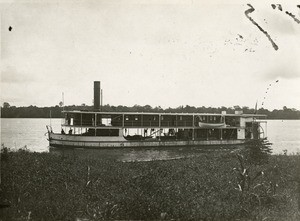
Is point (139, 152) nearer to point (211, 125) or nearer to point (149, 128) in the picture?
point (149, 128)

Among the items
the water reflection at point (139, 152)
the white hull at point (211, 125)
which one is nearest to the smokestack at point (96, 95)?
the water reflection at point (139, 152)

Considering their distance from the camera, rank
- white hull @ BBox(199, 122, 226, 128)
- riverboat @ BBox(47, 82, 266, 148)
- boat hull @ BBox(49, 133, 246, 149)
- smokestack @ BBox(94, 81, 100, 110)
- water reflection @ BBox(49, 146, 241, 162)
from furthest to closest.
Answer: white hull @ BBox(199, 122, 226, 128) → smokestack @ BBox(94, 81, 100, 110) → riverboat @ BBox(47, 82, 266, 148) → boat hull @ BBox(49, 133, 246, 149) → water reflection @ BBox(49, 146, 241, 162)

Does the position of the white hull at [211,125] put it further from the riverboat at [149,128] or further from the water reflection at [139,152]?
the water reflection at [139,152]

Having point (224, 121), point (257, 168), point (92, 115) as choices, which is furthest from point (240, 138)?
point (257, 168)

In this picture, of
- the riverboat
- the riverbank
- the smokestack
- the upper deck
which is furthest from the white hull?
the riverbank

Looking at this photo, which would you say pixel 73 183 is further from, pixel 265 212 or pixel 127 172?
pixel 265 212

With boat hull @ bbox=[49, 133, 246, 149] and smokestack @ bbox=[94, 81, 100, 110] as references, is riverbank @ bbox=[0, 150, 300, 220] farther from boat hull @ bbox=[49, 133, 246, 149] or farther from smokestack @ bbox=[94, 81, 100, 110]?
smokestack @ bbox=[94, 81, 100, 110]

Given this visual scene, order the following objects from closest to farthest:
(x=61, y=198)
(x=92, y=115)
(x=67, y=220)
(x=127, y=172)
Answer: (x=67, y=220), (x=61, y=198), (x=127, y=172), (x=92, y=115)

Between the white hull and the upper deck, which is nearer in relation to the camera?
the upper deck
